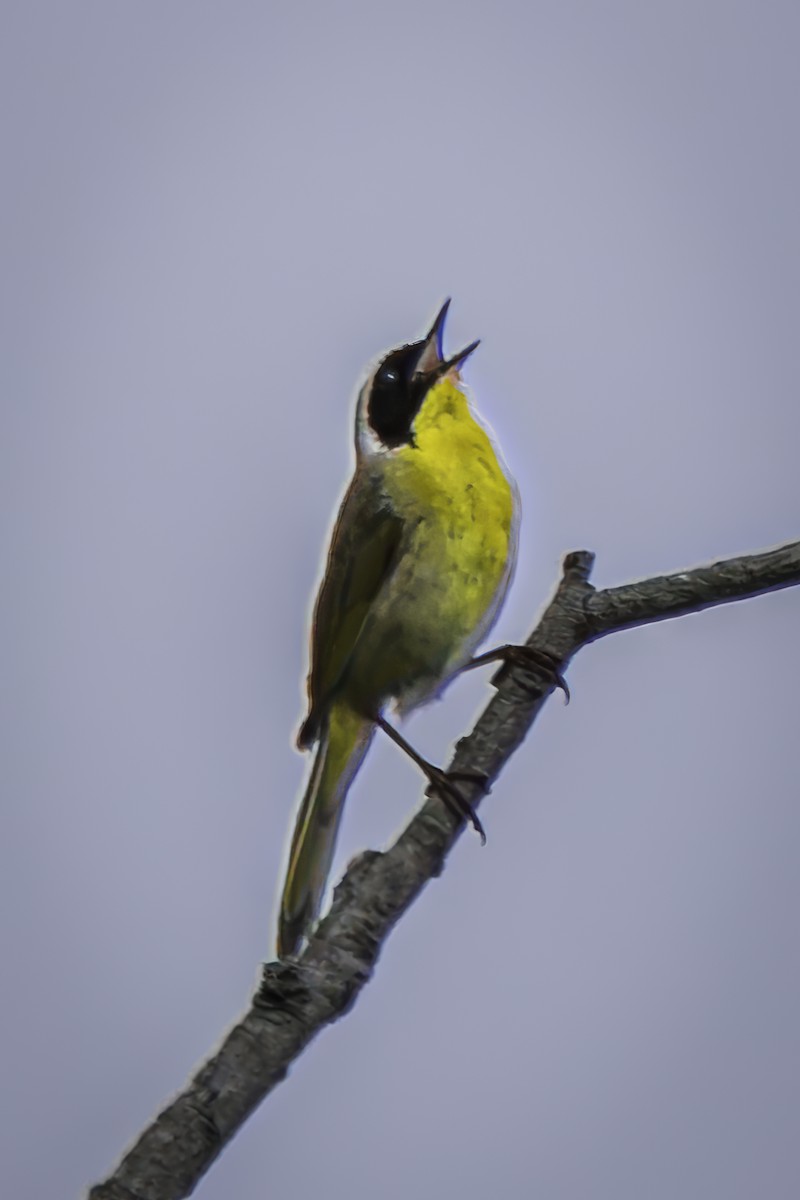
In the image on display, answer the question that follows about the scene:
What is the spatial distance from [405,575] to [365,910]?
1241 mm

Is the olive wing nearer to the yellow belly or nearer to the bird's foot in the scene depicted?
the yellow belly

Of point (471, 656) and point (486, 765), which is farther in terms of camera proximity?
point (471, 656)

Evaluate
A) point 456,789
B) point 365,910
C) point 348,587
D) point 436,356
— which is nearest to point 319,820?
point 348,587

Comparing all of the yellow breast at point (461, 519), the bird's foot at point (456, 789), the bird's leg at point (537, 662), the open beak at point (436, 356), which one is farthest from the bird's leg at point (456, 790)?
the open beak at point (436, 356)

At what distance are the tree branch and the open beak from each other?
958 millimetres

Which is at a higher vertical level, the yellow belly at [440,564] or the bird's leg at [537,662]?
the yellow belly at [440,564]

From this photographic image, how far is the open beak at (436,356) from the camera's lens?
333 cm

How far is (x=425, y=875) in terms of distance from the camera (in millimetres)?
2102

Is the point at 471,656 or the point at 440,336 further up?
the point at 440,336

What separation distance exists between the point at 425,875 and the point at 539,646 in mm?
540

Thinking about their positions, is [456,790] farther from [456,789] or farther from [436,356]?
[436,356]

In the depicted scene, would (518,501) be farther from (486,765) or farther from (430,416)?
(486,765)

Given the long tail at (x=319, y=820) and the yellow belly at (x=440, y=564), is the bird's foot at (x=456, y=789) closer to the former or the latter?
the long tail at (x=319, y=820)

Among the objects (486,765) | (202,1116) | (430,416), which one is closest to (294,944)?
(486,765)
